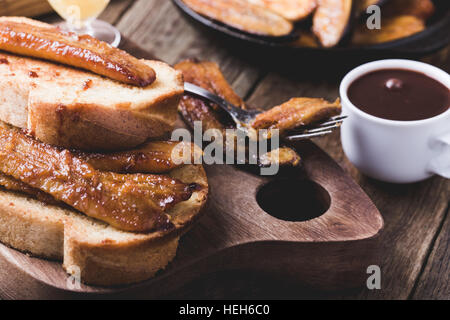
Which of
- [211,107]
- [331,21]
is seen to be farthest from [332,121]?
[331,21]

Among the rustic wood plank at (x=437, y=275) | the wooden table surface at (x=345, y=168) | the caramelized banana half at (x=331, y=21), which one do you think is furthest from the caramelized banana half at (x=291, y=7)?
the rustic wood plank at (x=437, y=275)

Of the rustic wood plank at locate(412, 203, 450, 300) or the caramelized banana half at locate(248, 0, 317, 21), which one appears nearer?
the rustic wood plank at locate(412, 203, 450, 300)

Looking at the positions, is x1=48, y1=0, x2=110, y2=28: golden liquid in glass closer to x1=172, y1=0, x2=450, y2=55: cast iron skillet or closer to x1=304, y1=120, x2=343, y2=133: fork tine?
x1=172, y1=0, x2=450, y2=55: cast iron skillet

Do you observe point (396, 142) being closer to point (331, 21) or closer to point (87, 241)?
point (331, 21)

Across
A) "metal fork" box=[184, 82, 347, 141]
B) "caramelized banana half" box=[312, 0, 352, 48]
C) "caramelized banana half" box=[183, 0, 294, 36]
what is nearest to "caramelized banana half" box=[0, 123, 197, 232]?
"metal fork" box=[184, 82, 347, 141]

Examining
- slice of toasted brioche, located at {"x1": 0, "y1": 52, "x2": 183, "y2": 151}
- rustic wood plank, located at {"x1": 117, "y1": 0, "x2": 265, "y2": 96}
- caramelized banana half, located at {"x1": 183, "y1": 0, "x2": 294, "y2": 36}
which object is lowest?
rustic wood plank, located at {"x1": 117, "y1": 0, "x2": 265, "y2": 96}

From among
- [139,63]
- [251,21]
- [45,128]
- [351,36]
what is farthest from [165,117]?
[351,36]

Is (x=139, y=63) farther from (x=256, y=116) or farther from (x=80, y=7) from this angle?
(x=80, y=7)

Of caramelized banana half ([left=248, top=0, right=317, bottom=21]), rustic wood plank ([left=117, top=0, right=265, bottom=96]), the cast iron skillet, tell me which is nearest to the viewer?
the cast iron skillet
